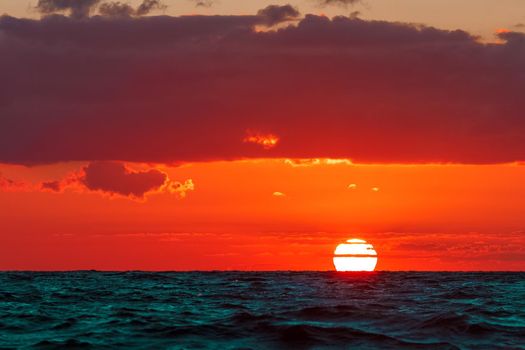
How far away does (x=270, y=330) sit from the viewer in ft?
120

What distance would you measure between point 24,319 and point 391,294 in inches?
1234

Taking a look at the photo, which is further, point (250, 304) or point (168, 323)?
point (250, 304)

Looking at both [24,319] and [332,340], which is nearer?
[332,340]

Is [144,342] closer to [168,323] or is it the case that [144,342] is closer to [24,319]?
[168,323]

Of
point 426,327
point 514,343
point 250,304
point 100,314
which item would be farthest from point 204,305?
point 514,343

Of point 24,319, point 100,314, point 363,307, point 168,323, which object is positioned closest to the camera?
point 168,323

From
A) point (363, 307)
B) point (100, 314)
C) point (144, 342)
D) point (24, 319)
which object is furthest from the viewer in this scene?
point (363, 307)

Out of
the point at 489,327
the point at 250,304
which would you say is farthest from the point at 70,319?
the point at 489,327

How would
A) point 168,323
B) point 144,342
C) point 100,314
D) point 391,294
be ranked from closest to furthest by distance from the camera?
point 144,342 → point 168,323 → point 100,314 → point 391,294

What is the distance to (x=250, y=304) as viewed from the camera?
169 feet

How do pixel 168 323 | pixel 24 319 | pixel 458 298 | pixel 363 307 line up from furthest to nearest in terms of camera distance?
pixel 458 298, pixel 363 307, pixel 24 319, pixel 168 323

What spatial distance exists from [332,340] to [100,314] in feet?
50.0

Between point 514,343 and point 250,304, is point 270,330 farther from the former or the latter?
point 250,304

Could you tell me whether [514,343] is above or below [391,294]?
below
